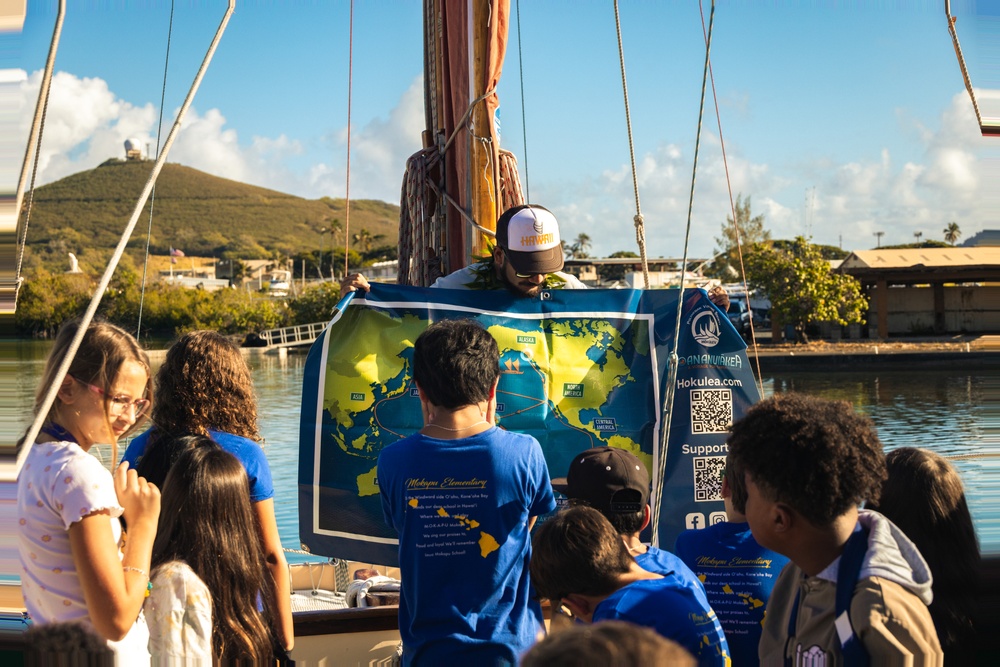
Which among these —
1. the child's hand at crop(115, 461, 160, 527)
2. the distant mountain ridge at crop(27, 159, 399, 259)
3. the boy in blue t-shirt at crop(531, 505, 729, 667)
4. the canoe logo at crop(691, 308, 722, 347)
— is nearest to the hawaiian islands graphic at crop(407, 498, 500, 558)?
the boy in blue t-shirt at crop(531, 505, 729, 667)

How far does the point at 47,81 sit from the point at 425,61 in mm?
2820

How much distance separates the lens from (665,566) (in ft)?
6.65

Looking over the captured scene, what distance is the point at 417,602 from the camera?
7.29ft

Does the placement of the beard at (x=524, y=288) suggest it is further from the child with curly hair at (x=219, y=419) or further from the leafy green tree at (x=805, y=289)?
the leafy green tree at (x=805, y=289)

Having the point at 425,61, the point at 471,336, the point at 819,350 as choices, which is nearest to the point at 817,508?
the point at 471,336

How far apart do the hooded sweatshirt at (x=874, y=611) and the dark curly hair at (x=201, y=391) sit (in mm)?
1538

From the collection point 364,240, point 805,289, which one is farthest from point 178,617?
point 364,240

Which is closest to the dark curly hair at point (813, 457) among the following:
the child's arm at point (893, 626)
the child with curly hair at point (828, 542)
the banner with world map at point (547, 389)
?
the child with curly hair at point (828, 542)

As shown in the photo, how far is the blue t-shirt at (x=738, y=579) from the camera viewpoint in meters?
2.30

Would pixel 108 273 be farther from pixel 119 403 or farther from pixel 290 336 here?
pixel 290 336

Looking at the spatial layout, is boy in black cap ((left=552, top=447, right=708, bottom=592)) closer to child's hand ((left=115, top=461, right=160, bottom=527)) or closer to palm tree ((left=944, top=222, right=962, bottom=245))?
child's hand ((left=115, top=461, right=160, bottom=527))

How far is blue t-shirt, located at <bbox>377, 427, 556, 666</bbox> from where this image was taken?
7.19 ft

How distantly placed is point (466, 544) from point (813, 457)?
0.93 metres

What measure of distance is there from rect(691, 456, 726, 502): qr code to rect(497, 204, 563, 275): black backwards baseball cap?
989 mm
